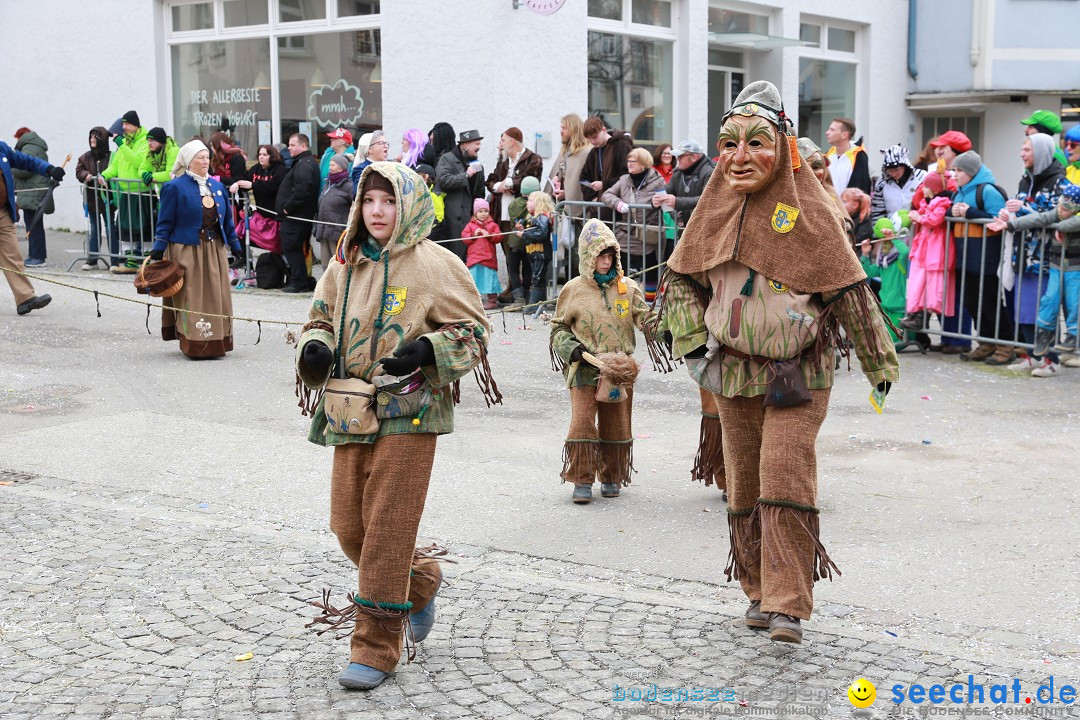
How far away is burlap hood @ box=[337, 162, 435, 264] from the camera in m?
4.80

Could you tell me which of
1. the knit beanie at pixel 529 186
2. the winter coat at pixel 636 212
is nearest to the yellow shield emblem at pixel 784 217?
the winter coat at pixel 636 212

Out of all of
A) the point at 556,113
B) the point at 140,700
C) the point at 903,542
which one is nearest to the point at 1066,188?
the point at 903,542

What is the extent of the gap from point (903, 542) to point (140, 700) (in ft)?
12.3

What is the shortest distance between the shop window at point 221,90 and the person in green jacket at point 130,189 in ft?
7.86

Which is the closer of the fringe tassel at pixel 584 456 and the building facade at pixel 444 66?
the fringe tassel at pixel 584 456

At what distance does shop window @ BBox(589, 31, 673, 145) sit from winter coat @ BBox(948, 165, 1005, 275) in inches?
267

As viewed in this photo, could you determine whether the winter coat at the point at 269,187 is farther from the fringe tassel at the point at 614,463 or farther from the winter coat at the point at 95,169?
the fringe tassel at the point at 614,463

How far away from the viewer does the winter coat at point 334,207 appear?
1476cm

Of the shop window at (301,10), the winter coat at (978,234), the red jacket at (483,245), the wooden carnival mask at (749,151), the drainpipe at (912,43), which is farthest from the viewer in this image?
the drainpipe at (912,43)

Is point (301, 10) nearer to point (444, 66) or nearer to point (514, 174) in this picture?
point (444, 66)

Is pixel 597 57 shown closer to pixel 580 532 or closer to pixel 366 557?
pixel 580 532

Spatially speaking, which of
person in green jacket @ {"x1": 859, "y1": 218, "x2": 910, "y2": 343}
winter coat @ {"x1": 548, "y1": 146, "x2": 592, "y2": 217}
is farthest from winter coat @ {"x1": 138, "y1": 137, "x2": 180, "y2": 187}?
person in green jacket @ {"x1": 859, "y1": 218, "x2": 910, "y2": 343}

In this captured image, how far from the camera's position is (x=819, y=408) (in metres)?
5.10

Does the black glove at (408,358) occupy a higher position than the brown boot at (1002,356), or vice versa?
the black glove at (408,358)
